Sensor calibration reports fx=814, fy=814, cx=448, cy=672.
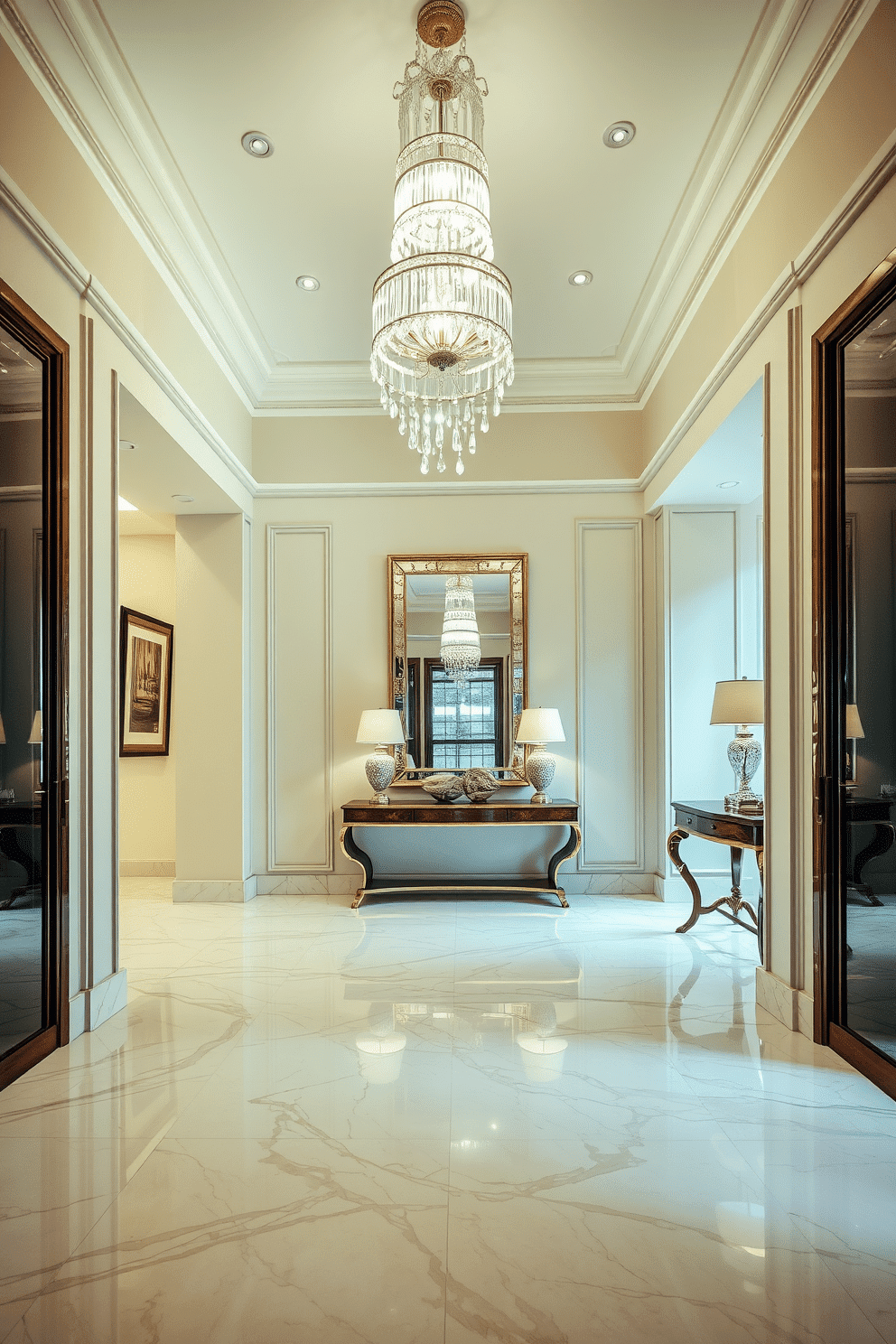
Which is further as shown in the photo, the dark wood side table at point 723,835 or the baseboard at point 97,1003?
the dark wood side table at point 723,835

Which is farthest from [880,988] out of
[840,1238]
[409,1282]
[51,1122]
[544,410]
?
[544,410]

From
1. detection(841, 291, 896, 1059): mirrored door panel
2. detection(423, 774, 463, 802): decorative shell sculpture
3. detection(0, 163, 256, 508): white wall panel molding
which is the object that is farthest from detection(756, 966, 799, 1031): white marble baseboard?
detection(0, 163, 256, 508): white wall panel molding

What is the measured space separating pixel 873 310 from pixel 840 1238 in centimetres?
238

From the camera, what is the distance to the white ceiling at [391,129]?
8.74 ft

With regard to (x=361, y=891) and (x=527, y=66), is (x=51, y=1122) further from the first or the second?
(x=527, y=66)

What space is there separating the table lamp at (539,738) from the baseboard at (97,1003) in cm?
278

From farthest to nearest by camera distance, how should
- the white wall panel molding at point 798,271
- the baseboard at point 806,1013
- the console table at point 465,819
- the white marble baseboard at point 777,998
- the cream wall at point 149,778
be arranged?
the cream wall at point 149,778
the console table at point 465,819
the white marble baseboard at point 777,998
the baseboard at point 806,1013
the white wall panel molding at point 798,271

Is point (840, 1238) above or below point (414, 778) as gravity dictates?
below

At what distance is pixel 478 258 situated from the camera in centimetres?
288

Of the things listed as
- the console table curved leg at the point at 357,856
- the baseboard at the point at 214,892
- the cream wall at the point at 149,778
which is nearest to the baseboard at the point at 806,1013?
the console table curved leg at the point at 357,856

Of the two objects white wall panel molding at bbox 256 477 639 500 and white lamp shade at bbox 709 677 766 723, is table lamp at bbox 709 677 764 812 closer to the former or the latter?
white lamp shade at bbox 709 677 766 723

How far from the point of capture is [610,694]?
5441mm

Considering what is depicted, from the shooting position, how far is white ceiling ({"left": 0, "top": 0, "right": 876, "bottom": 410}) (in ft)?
8.74

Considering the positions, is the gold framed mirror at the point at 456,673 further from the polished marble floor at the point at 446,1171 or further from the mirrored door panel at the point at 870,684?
the mirrored door panel at the point at 870,684
